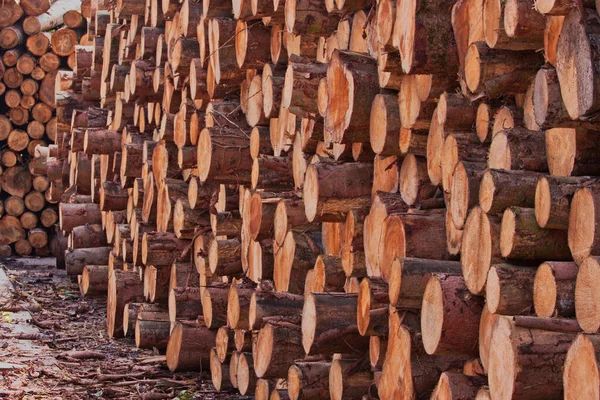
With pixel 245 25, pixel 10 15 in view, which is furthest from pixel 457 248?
pixel 10 15

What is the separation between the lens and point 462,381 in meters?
2.62

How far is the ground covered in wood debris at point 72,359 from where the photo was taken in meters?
4.93

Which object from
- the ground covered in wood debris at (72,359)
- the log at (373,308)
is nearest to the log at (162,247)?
the ground covered in wood debris at (72,359)

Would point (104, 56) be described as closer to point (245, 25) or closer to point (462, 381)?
point (245, 25)

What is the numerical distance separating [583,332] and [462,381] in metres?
0.57

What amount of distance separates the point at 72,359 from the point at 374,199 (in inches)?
114

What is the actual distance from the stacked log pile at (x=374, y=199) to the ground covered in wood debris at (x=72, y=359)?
17cm

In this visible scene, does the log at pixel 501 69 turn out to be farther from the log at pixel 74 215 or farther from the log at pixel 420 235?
the log at pixel 74 215

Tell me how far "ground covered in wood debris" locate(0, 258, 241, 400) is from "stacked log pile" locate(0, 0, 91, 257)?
130 inches

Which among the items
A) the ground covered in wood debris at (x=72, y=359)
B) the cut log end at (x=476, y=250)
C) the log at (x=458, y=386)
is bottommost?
the ground covered in wood debris at (x=72, y=359)

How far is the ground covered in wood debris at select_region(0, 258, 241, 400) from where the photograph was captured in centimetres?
493

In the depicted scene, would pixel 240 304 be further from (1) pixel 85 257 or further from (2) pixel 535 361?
(1) pixel 85 257

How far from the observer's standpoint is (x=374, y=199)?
3.30 metres

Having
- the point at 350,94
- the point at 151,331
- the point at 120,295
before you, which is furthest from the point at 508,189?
the point at 120,295
